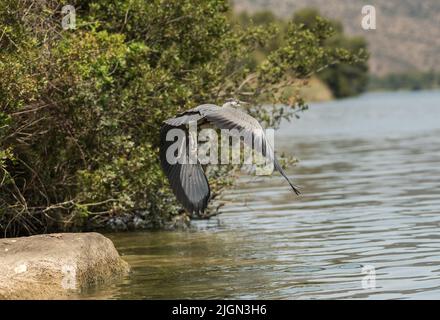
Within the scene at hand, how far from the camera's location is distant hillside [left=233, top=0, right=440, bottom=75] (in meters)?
142

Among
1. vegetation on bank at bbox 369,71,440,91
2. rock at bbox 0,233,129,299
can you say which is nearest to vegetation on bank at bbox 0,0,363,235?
rock at bbox 0,233,129,299

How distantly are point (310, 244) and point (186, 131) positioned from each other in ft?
10.6

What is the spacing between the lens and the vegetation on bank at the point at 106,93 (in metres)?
13.8

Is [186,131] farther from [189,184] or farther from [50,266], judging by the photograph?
[50,266]

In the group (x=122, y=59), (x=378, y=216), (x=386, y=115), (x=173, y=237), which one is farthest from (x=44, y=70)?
(x=386, y=115)

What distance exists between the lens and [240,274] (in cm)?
1231

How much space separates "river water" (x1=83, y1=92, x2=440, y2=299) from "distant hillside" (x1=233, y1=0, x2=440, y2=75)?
118062mm

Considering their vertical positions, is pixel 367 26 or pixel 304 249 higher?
pixel 367 26

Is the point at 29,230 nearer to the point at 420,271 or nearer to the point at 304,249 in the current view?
the point at 304,249

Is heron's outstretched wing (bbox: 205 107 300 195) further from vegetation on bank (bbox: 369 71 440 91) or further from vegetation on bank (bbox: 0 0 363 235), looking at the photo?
vegetation on bank (bbox: 369 71 440 91)

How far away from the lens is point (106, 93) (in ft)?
48.0

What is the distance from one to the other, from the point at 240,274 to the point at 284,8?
135458 millimetres
